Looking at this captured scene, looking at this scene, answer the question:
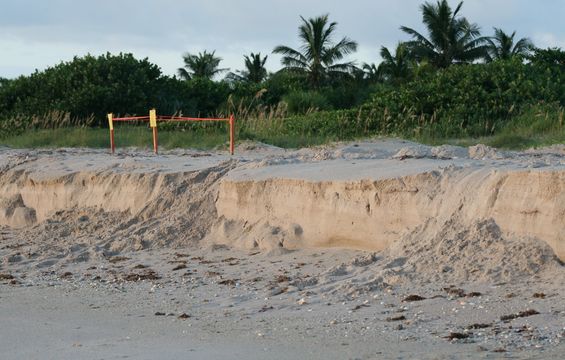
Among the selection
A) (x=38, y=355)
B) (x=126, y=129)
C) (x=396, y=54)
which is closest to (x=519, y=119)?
(x=126, y=129)

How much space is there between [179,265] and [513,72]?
14.6 metres

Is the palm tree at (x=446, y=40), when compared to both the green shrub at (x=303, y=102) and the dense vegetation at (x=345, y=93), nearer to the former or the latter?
the dense vegetation at (x=345, y=93)

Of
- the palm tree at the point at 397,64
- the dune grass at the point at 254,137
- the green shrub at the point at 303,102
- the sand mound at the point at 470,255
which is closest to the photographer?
the sand mound at the point at 470,255

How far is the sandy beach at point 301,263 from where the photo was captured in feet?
21.0

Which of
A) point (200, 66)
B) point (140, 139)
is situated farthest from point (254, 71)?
point (140, 139)

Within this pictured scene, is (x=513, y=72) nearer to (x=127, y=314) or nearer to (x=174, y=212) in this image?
(x=174, y=212)

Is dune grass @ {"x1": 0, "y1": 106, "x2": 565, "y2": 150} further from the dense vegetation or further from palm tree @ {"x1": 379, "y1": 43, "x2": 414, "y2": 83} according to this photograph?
palm tree @ {"x1": 379, "y1": 43, "x2": 414, "y2": 83}

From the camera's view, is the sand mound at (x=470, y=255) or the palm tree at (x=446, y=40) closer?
the sand mound at (x=470, y=255)

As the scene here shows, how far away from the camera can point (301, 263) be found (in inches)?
356

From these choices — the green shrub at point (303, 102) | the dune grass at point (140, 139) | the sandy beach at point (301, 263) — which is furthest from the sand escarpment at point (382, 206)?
the green shrub at point (303, 102)

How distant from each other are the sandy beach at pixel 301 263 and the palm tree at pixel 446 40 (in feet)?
96.3

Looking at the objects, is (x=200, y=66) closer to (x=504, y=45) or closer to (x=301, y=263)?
(x=504, y=45)

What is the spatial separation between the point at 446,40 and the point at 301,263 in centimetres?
3269

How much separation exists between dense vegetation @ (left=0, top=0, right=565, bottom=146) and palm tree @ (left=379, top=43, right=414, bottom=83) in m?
0.06
